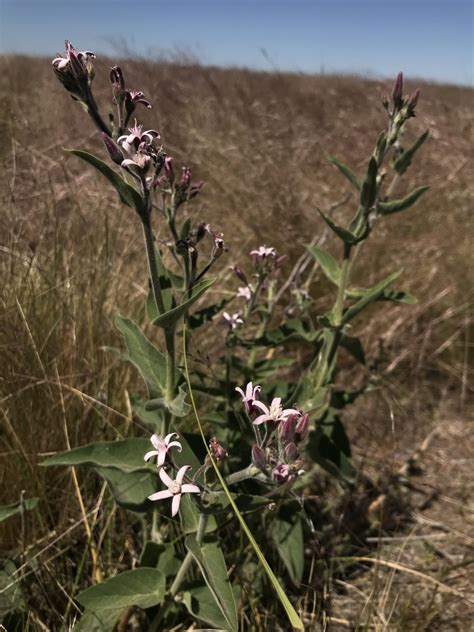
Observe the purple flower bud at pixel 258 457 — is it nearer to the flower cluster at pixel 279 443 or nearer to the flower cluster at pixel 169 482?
the flower cluster at pixel 279 443

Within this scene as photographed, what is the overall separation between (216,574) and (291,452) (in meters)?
0.37

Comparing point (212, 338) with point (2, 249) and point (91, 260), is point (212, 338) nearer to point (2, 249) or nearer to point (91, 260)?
point (91, 260)

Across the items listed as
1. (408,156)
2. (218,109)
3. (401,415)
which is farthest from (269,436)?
(218,109)

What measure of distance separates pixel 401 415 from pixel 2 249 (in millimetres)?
2101

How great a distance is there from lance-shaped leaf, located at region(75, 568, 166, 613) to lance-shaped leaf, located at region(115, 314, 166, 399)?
0.45 meters

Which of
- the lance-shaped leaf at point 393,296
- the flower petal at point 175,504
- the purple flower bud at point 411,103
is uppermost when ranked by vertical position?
the purple flower bud at point 411,103

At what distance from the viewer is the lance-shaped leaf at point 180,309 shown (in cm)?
128

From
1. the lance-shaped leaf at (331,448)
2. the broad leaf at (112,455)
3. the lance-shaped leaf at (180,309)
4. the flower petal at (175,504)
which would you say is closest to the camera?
the flower petal at (175,504)

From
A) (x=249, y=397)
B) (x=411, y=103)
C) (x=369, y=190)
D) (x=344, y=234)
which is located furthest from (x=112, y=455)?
(x=411, y=103)

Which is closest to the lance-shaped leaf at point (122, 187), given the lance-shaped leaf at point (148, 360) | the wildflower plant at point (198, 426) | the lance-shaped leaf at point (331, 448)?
the wildflower plant at point (198, 426)

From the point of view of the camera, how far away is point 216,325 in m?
2.92

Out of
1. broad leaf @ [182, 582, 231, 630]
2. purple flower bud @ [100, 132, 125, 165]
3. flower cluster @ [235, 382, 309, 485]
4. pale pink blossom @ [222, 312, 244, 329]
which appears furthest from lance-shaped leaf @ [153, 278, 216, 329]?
broad leaf @ [182, 582, 231, 630]

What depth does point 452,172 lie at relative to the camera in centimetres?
438

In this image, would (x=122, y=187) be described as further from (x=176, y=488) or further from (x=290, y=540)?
(x=290, y=540)
